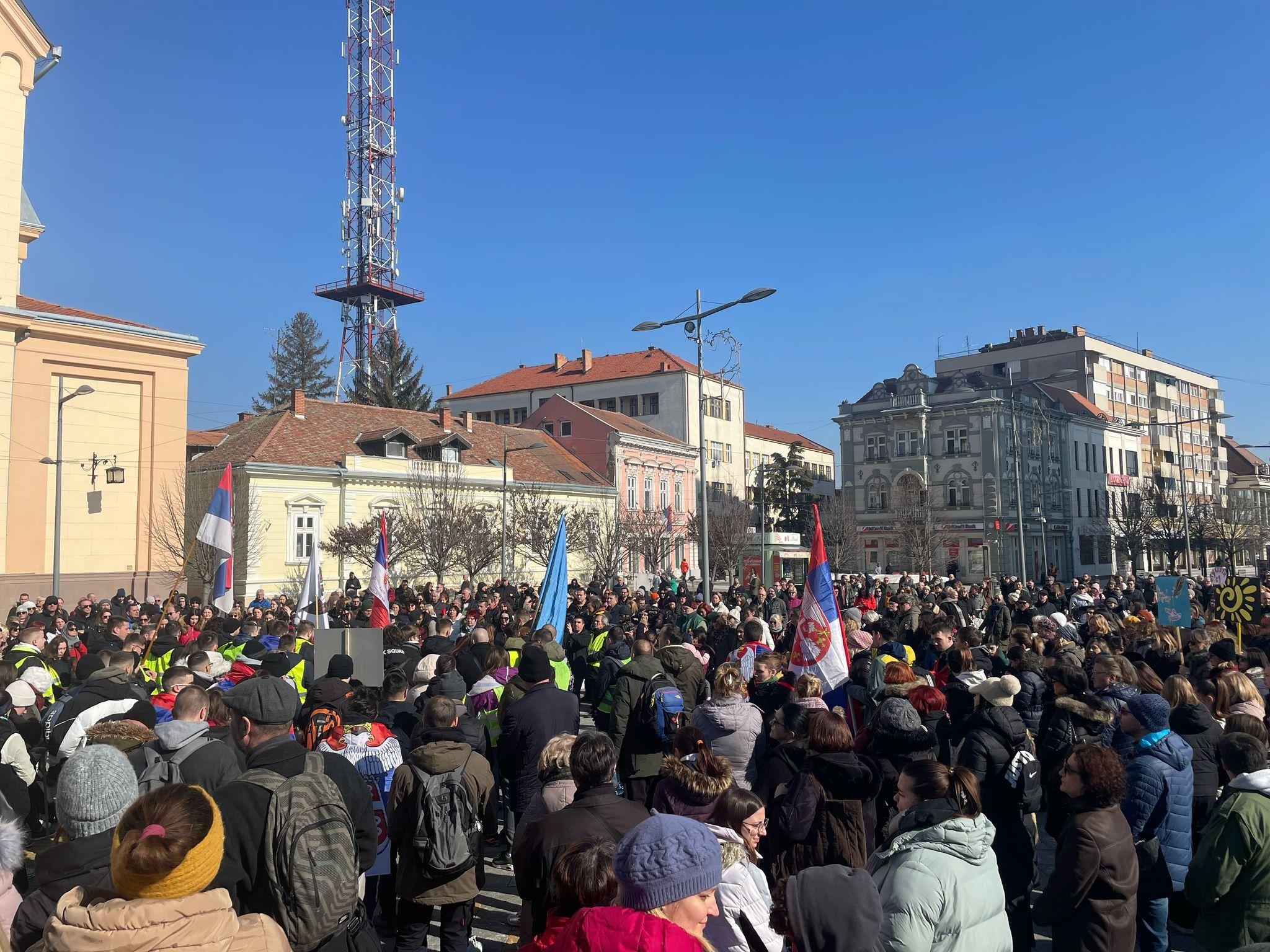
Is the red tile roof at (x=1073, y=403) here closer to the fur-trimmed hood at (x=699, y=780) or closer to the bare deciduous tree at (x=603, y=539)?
the bare deciduous tree at (x=603, y=539)

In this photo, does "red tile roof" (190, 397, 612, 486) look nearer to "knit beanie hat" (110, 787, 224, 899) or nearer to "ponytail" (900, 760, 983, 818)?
"knit beanie hat" (110, 787, 224, 899)

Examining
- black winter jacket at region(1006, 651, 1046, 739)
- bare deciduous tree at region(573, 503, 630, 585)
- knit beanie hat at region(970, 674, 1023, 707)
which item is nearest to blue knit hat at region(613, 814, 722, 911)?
knit beanie hat at region(970, 674, 1023, 707)

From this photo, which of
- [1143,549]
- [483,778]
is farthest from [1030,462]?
[483,778]

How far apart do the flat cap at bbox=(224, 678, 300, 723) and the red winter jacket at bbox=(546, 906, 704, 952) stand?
246 centimetres

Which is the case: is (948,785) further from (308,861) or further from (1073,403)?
(1073,403)

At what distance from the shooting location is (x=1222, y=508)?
215ft

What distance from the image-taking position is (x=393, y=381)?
6494 centimetres

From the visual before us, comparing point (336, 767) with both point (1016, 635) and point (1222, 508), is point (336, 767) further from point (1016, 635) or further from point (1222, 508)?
point (1222, 508)

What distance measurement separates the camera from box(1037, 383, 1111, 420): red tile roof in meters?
71.7

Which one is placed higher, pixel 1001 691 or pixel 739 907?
pixel 1001 691

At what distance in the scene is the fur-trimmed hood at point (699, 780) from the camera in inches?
174

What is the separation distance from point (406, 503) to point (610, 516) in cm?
1404

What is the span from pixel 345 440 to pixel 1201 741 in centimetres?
4010

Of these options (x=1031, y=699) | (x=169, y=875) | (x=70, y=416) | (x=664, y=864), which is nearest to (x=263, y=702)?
(x=169, y=875)
